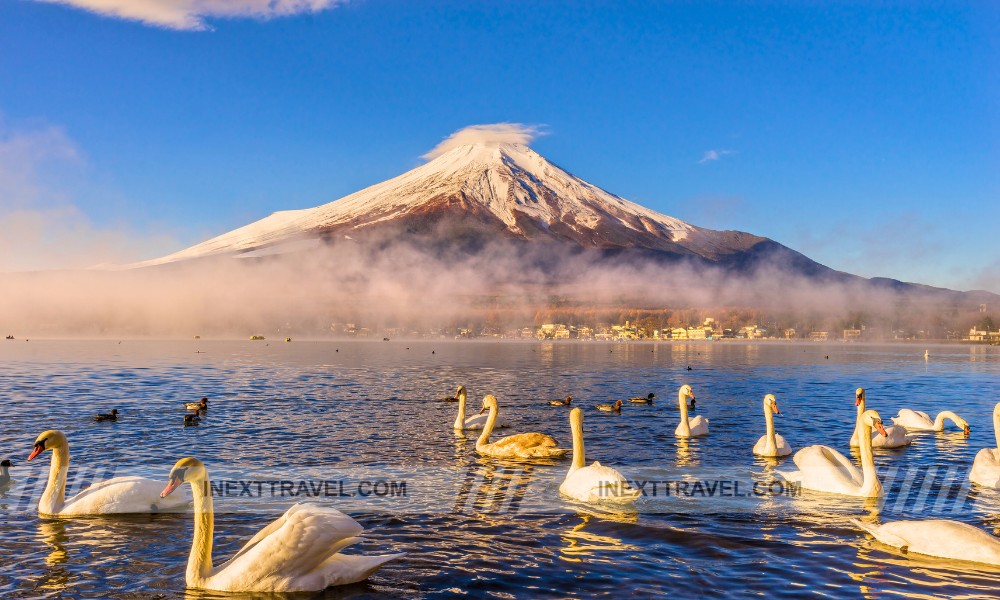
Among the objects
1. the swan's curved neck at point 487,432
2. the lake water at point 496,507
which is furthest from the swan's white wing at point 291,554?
the swan's curved neck at point 487,432

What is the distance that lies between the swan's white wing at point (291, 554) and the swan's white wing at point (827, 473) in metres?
10.5

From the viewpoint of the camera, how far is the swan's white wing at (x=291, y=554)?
31.7ft

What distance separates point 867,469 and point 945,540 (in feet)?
14.7

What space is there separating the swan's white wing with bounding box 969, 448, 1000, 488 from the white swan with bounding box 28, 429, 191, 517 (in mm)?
16473

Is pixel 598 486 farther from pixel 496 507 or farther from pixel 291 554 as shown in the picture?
pixel 291 554

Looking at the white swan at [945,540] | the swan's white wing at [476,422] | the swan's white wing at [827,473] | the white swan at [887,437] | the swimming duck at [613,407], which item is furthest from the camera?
the swimming duck at [613,407]

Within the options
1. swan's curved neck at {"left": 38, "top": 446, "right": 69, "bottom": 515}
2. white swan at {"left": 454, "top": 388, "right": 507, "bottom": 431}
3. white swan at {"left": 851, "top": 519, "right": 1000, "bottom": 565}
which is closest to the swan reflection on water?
white swan at {"left": 851, "top": 519, "right": 1000, "bottom": 565}

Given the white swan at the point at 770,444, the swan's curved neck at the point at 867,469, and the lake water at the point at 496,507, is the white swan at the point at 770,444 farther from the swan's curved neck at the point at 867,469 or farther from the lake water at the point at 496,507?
the swan's curved neck at the point at 867,469

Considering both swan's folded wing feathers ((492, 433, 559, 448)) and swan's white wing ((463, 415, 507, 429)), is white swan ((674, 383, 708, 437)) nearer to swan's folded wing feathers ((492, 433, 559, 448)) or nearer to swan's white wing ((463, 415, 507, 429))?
swan's folded wing feathers ((492, 433, 559, 448))

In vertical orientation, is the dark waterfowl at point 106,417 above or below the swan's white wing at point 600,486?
below

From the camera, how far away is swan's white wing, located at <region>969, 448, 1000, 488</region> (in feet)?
55.4

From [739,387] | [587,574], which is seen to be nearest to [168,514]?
[587,574]

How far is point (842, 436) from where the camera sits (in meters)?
26.7

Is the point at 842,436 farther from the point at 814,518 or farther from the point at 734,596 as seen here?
the point at 734,596
